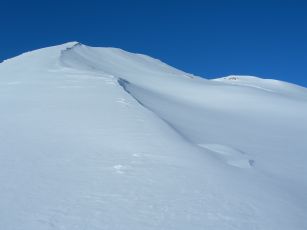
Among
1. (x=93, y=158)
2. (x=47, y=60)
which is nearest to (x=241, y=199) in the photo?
(x=93, y=158)

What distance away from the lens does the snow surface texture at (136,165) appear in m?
3.43

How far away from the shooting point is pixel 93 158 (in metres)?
4.88

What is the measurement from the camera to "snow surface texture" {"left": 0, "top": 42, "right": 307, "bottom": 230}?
3428mm

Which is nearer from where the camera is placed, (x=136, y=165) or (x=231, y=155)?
(x=136, y=165)

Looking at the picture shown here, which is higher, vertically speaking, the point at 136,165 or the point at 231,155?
the point at 231,155

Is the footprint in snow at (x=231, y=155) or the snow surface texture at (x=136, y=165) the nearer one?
the snow surface texture at (x=136, y=165)

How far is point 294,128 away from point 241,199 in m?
6.53

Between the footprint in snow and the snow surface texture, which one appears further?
the footprint in snow

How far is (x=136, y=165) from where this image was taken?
15.3ft

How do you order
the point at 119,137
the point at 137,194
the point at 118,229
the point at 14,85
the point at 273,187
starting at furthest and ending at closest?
the point at 14,85
the point at 119,137
the point at 273,187
the point at 137,194
the point at 118,229

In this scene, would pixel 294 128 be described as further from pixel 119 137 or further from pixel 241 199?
pixel 241 199

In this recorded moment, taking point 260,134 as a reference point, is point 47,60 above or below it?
above

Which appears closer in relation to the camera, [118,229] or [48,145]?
[118,229]

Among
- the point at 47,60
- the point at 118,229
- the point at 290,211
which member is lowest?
the point at 118,229
